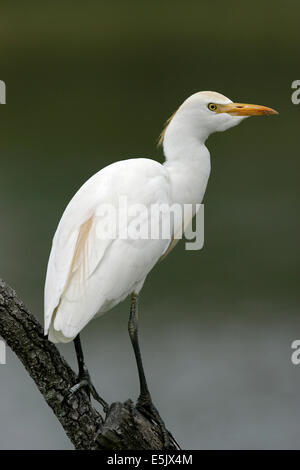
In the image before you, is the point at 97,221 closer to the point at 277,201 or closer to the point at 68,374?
the point at 68,374

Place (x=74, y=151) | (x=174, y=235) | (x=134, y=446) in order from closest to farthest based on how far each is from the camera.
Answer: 1. (x=134, y=446)
2. (x=174, y=235)
3. (x=74, y=151)

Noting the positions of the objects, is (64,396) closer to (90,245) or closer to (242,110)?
(90,245)

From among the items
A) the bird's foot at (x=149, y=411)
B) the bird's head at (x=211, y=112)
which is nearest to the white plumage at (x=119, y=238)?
the bird's head at (x=211, y=112)

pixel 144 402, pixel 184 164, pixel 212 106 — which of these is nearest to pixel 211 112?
pixel 212 106

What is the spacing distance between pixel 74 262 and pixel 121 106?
4.15 meters

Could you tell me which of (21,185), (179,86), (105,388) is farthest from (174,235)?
(179,86)

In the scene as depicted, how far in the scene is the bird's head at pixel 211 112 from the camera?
5.80 ft

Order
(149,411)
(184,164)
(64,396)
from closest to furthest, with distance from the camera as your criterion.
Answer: (64,396) < (149,411) < (184,164)

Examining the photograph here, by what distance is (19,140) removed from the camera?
17.6ft

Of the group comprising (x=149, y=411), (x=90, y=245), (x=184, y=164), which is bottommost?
(x=149, y=411)

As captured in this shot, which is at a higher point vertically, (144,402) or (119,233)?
(119,233)

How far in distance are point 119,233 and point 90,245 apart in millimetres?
61

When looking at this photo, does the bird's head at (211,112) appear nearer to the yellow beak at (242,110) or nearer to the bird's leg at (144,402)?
the yellow beak at (242,110)

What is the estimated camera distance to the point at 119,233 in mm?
1660
